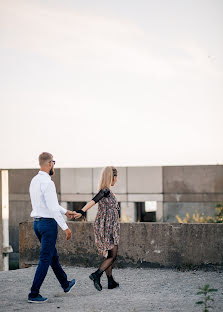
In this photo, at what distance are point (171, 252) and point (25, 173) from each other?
17930 mm

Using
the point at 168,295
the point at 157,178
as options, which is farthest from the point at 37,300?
the point at 157,178

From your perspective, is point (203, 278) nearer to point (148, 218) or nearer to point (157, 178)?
point (157, 178)

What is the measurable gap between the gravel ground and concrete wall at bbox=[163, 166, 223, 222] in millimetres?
14290

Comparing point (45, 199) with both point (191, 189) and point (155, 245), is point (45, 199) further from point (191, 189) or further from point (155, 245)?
point (191, 189)

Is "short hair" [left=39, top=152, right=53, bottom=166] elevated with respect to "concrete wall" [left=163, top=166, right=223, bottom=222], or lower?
elevated

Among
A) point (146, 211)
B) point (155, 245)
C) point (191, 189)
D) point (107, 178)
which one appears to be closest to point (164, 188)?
point (191, 189)

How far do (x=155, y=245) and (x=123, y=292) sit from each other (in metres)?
1.81

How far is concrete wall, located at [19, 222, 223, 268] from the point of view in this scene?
820cm

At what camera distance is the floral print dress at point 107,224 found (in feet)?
22.0

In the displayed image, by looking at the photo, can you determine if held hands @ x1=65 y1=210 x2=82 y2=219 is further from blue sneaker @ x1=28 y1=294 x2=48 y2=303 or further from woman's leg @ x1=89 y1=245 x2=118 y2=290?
blue sneaker @ x1=28 y1=294 x2=48 y2=303

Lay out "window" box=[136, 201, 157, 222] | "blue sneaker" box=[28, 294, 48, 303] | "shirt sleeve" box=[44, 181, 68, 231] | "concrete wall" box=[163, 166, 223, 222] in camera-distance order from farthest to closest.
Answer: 1. "window" box=[136, 201, 157, 222]
2. "concrete wall" box=[163, 166, 223, 222]
3. "blue sneaker" box=[28, 294, 48, 303]
4. "shirt sleeve" box=[44, 181, 68, 231]

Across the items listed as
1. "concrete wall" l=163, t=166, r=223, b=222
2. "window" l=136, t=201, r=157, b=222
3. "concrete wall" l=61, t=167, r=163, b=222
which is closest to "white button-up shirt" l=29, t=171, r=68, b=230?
"concrete wall" l=61, t=167, r=163, b=222

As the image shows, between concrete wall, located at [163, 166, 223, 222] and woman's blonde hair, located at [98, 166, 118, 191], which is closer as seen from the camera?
woman's blonde hair, located at [98, 166, 118, 191]

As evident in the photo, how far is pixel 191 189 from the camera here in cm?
2241
